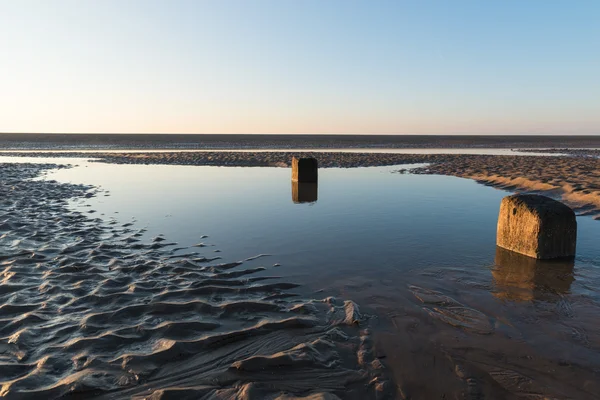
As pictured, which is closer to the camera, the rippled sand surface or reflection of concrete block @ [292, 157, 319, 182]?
the rippled sand surface

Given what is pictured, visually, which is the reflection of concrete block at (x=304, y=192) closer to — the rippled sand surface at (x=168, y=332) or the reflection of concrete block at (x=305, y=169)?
the reflection of concrete block at (x=305, y=169)

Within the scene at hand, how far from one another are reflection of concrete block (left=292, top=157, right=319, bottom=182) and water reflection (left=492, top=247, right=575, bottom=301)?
9.11 m

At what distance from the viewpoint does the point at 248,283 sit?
523 cm

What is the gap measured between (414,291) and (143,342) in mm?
3125

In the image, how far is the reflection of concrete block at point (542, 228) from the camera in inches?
241

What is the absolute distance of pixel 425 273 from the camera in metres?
5.61

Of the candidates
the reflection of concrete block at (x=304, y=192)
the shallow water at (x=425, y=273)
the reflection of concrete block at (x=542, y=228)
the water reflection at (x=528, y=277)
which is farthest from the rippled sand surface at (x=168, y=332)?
the reflection of concrete block at (x=304, y=192)

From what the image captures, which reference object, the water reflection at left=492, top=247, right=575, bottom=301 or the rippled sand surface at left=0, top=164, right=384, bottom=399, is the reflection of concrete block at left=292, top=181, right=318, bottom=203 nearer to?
the rippled sand surface at left=0, top=164, right=384, bottom=399

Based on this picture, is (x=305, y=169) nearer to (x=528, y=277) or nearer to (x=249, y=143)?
(x=528, y=277)

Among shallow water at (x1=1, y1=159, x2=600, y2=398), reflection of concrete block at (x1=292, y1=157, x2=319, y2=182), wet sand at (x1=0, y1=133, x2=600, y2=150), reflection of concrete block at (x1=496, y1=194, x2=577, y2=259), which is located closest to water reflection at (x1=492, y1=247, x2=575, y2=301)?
shallow water at (x1=1, y1=159, x2=600, y2=398)

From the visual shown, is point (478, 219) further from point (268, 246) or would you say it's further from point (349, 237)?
point (268, 246)

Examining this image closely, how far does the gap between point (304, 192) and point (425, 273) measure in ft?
25.6

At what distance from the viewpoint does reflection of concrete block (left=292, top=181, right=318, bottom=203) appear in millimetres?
11828

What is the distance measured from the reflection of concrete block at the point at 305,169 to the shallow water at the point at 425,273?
2.46 meters
